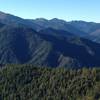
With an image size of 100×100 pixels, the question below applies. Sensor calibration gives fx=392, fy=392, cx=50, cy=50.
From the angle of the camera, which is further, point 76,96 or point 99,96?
point 76,96
